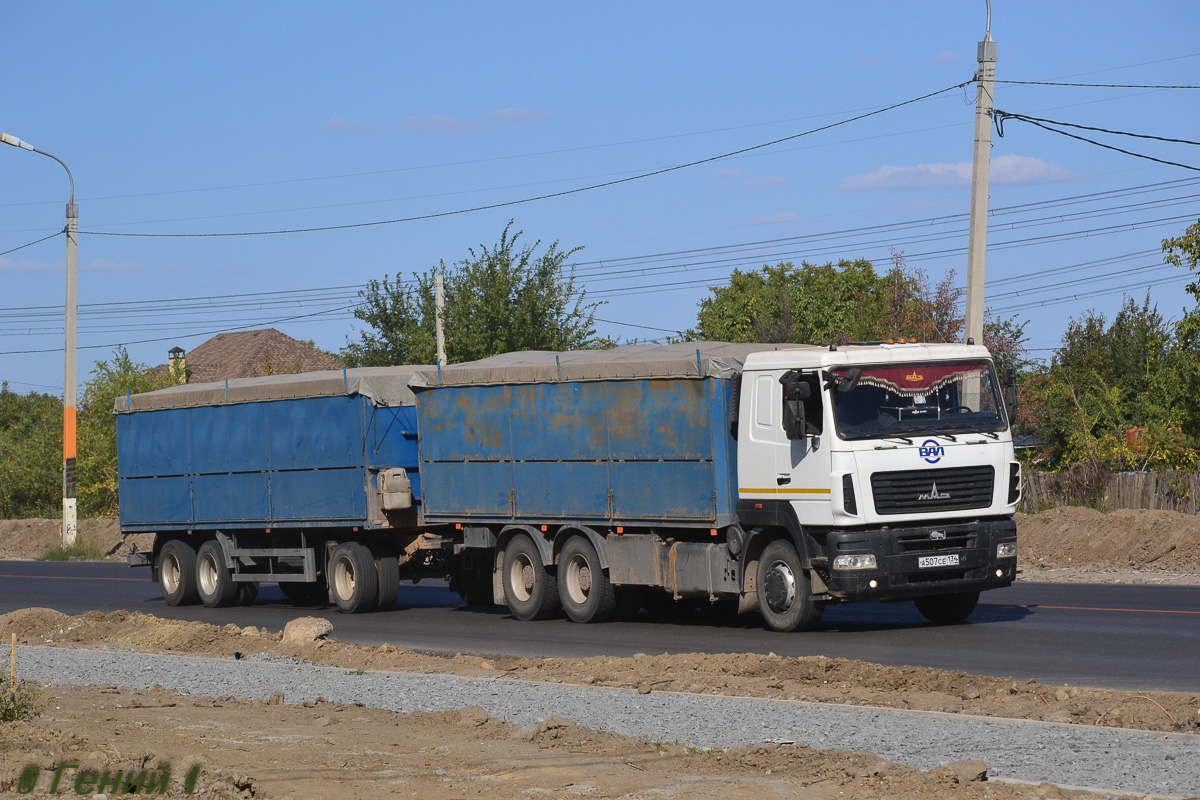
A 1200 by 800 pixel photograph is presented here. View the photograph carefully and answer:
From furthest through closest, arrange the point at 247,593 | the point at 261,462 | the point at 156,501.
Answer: the point at 156,501
the point at 247,593
the point at 261,462

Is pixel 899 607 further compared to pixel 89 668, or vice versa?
pixel 899 607

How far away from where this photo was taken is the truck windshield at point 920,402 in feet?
51.0

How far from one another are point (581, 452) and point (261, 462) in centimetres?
651

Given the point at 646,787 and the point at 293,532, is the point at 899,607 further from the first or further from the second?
the point at 646,787

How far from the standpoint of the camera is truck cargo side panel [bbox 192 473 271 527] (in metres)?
22.5

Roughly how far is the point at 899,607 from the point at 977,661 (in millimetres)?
5714

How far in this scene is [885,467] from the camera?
15391mm

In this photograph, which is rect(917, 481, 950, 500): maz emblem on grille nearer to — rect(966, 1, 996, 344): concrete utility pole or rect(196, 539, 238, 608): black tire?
rect(966, 1, 996, 344): concrete utility pole

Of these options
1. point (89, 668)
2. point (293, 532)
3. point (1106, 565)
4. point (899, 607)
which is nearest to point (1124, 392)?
point (1106, 565)

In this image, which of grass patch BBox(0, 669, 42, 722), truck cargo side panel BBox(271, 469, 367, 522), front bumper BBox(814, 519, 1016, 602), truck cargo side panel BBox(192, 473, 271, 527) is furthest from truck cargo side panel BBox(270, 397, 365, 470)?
grass patch BBox(0, 669, 42, 722)

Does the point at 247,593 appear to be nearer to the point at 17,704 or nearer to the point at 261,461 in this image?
the point at 261,461

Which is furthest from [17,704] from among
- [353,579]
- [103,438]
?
[103,438]

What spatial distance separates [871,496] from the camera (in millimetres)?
15328

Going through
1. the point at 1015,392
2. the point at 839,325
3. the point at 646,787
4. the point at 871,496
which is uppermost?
the point at 839,325
